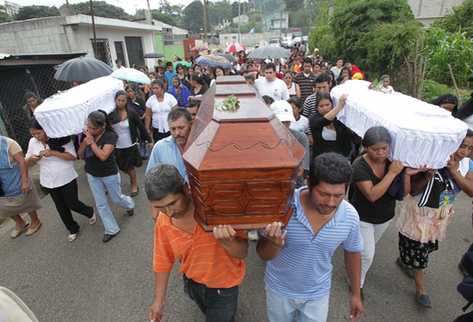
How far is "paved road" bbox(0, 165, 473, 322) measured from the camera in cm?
243

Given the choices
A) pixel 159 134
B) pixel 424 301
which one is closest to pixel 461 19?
pixel 159 134

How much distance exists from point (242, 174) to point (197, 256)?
0.63 m

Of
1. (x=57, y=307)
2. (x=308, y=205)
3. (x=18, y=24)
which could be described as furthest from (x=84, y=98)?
(x=18, y=24)

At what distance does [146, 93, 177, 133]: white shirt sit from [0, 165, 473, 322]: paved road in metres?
1.69

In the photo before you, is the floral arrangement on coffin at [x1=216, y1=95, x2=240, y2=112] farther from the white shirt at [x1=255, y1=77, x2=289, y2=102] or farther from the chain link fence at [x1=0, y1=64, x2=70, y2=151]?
the chain link fence at [x1=0, y1=64, x2=70, y2=151]

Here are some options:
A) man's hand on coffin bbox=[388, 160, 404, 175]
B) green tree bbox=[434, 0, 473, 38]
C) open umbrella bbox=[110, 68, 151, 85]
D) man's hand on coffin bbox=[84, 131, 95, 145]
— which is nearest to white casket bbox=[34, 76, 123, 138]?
man's hand on coffin bbox=[84, 131, 95, 145]

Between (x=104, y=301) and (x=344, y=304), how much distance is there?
213cm

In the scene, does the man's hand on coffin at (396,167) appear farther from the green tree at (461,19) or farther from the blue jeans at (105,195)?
the green tree at (461,19)

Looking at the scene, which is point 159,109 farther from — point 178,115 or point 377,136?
point 377,136

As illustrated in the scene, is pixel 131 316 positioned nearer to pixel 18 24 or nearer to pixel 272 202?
pixel 272 202

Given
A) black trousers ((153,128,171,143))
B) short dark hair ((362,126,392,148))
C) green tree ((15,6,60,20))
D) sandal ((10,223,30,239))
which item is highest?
green tree ((15,6,60,20))

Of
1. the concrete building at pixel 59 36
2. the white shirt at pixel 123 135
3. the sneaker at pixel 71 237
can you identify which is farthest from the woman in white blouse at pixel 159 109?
the concrete building at pixel 59 36

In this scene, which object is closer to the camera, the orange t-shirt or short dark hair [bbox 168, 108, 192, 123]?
the orange t-shirt

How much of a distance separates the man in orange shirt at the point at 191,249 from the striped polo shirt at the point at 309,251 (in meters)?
0.25
